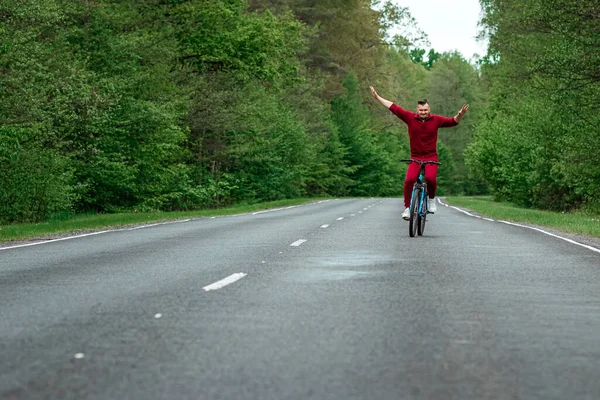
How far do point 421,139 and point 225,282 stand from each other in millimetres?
7825

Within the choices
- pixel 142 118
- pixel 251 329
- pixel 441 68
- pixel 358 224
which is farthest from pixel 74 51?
pixel 441 68

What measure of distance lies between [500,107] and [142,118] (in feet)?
112

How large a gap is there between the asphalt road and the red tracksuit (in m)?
3.37

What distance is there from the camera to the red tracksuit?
17.0 metres

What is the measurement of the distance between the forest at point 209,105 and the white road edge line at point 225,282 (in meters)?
13.1

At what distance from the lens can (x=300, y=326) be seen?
718 centimetres

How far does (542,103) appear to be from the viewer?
37.1 m

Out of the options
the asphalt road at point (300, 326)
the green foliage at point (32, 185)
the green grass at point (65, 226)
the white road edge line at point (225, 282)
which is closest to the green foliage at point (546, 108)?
the green grass at point (65, 226)

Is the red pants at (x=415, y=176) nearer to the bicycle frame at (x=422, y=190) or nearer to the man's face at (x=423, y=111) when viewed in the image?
the bicycle frame at (x=422, y=190)

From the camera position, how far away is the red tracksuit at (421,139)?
1703 cm

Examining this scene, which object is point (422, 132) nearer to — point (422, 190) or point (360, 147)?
point (422, 190)

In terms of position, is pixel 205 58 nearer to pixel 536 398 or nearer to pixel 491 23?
pixel 491 23

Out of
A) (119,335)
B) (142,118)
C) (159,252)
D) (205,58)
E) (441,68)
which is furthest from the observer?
(441,68)

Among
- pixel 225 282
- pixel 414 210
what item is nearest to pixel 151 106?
pixel 414 210
